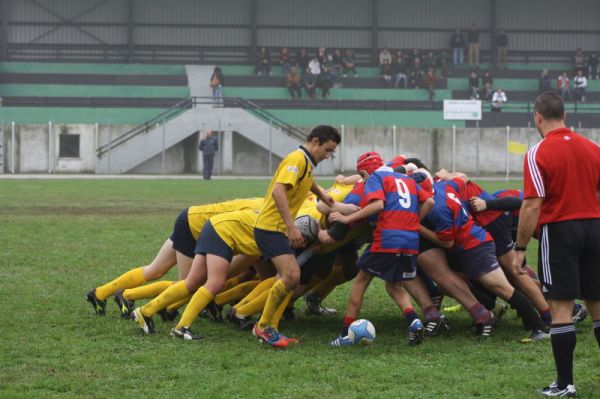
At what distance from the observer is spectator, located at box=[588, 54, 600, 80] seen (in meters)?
52.1

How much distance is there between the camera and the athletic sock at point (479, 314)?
9.06 m

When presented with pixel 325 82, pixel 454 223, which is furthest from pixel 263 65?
pixel 454 223

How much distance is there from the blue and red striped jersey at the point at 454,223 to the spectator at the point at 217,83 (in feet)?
121

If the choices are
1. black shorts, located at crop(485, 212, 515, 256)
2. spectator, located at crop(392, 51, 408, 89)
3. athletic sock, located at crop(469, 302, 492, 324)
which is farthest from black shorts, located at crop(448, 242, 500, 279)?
spectator, located at crop(392, 51, 408, 89)

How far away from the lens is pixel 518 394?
6.86 m

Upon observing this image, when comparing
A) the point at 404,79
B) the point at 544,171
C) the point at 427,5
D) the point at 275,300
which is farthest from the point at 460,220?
the point at 427,5

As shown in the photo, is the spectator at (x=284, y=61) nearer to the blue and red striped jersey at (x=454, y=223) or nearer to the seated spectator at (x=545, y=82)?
the seated spectator at (x=545, y=82)

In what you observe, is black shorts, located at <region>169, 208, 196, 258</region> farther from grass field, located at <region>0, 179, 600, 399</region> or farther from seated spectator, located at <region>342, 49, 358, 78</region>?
seated spectator, located at <region>342, 49, 358, 78</region>

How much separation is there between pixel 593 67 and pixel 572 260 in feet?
156

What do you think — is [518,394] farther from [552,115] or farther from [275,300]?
[275,300]

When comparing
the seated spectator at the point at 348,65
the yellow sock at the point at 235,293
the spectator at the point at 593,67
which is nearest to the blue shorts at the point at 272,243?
the yellow sock at the point at 235,293

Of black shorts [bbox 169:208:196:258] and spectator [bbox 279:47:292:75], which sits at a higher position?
spectator [bbox 279:47:292:75]

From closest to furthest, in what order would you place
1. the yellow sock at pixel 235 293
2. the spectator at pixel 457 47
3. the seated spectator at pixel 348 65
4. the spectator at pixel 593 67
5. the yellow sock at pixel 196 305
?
1. the yellow sock at pixel 196 305
2. the yellow sock at pixel 235 293
3. the seated spectator at pixel 348 65
4. the spectator at pixel 593 67
5. the spectator at pixel 457 47

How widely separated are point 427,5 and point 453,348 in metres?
47.5
